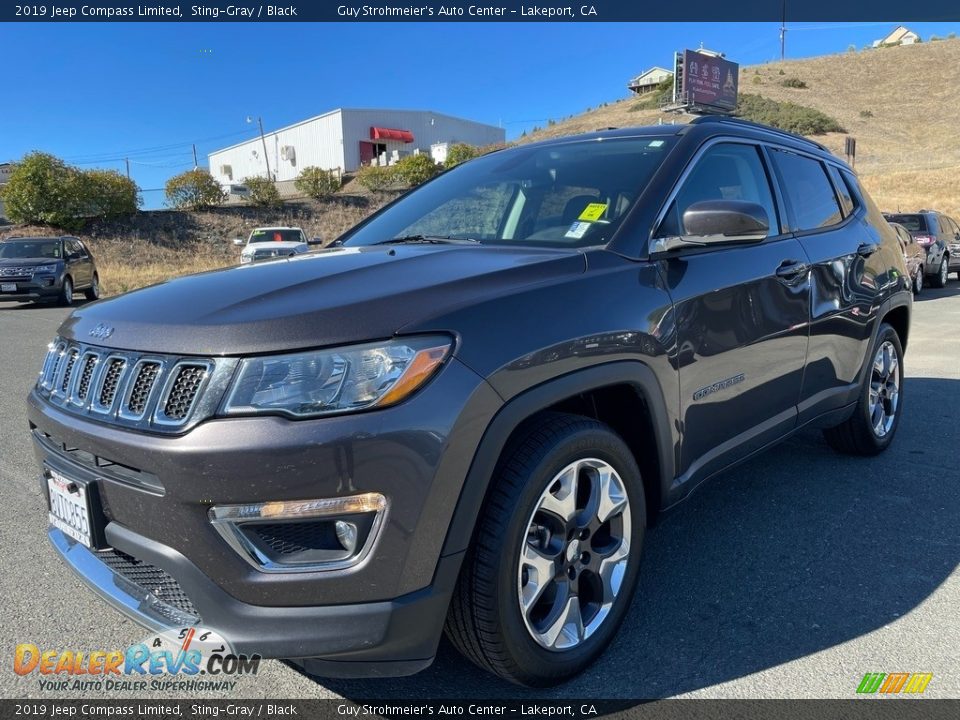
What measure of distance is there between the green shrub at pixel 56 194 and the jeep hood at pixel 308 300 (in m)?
33.1

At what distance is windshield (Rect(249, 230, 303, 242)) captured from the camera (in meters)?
22.0

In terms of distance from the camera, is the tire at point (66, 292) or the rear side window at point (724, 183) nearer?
the rear side window at point (724, 183)

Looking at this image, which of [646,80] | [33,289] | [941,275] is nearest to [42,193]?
[33,289]

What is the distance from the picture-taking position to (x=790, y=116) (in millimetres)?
49812

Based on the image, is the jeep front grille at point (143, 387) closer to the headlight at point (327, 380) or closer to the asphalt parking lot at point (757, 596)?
the headlight at point (327, 380)

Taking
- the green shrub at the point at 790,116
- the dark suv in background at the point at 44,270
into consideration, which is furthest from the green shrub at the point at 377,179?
the dark suv in background at the point at 44,270

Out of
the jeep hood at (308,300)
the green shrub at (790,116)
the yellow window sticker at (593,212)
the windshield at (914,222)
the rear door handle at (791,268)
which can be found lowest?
the windshield at (914,222)

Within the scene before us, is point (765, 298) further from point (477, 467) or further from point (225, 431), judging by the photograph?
point (225, 431)

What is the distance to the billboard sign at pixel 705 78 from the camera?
41.0 m

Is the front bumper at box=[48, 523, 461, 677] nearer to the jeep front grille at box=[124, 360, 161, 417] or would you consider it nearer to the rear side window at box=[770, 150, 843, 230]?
the jeep front grille at box=[124, 360, 161, 417]

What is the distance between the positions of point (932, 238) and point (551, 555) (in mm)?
17172

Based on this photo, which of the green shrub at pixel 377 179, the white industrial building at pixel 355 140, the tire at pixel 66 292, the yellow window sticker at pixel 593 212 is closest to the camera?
the yellow window sticker at pixel 593 212

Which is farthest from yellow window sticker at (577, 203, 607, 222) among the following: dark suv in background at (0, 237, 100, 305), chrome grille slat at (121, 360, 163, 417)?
dark suv in background at (0, 237, 100, 305)

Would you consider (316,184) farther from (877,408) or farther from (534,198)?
(534,198)
